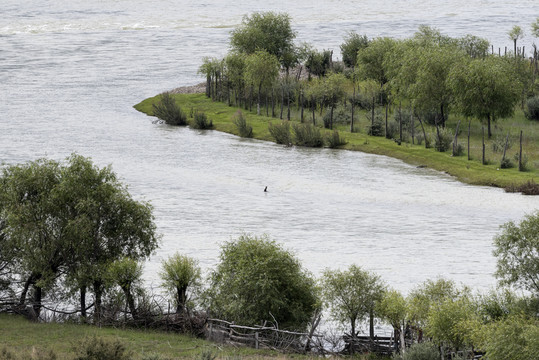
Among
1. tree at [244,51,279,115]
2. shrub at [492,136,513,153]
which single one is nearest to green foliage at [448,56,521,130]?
shrub at [492,136,513,153]

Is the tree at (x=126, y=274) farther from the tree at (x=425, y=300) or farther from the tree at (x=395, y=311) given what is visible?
the tree at (x=425, y=300)

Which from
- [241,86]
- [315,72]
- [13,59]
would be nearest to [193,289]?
[241,86]

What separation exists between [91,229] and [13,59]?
413ft

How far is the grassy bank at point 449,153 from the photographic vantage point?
248 feet

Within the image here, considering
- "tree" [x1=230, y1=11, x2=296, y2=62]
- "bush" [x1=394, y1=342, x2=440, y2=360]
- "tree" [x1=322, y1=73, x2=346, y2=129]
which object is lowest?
"bush" [x1=394, y1=342, x2=440, y2=360]

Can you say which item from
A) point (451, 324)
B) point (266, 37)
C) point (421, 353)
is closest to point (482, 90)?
point (266, 37)

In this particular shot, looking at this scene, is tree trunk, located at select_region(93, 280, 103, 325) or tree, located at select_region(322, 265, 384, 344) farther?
tree trunk, located at select_region(93, 280, 103, 325)

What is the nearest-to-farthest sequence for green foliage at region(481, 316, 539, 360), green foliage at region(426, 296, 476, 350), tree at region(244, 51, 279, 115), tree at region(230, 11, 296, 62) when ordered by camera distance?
green foliage at region(481, 316, 539, 360) → green foliage at region(426, 296, 476, 350) → tree at region(244, 51, 279, 115) → tree at region(230, 11, 296, 62)

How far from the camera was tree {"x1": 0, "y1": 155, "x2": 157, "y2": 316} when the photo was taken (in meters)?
42.0

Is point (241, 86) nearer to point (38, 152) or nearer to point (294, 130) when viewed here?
point (294, 130)

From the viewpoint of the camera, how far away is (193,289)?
42594 millimetres

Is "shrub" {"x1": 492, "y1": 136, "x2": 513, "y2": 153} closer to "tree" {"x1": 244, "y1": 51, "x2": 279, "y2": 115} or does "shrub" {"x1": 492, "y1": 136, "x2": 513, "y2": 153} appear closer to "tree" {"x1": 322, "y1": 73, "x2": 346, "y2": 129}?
"tree" {"x1": 322, "y1": 73, "x2": 346, "y2": 129}

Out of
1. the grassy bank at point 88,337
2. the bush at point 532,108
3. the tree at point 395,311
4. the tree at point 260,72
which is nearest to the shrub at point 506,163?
the bush at point 532,108

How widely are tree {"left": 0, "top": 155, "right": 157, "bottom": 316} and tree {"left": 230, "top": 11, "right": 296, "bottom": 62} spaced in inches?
3098
